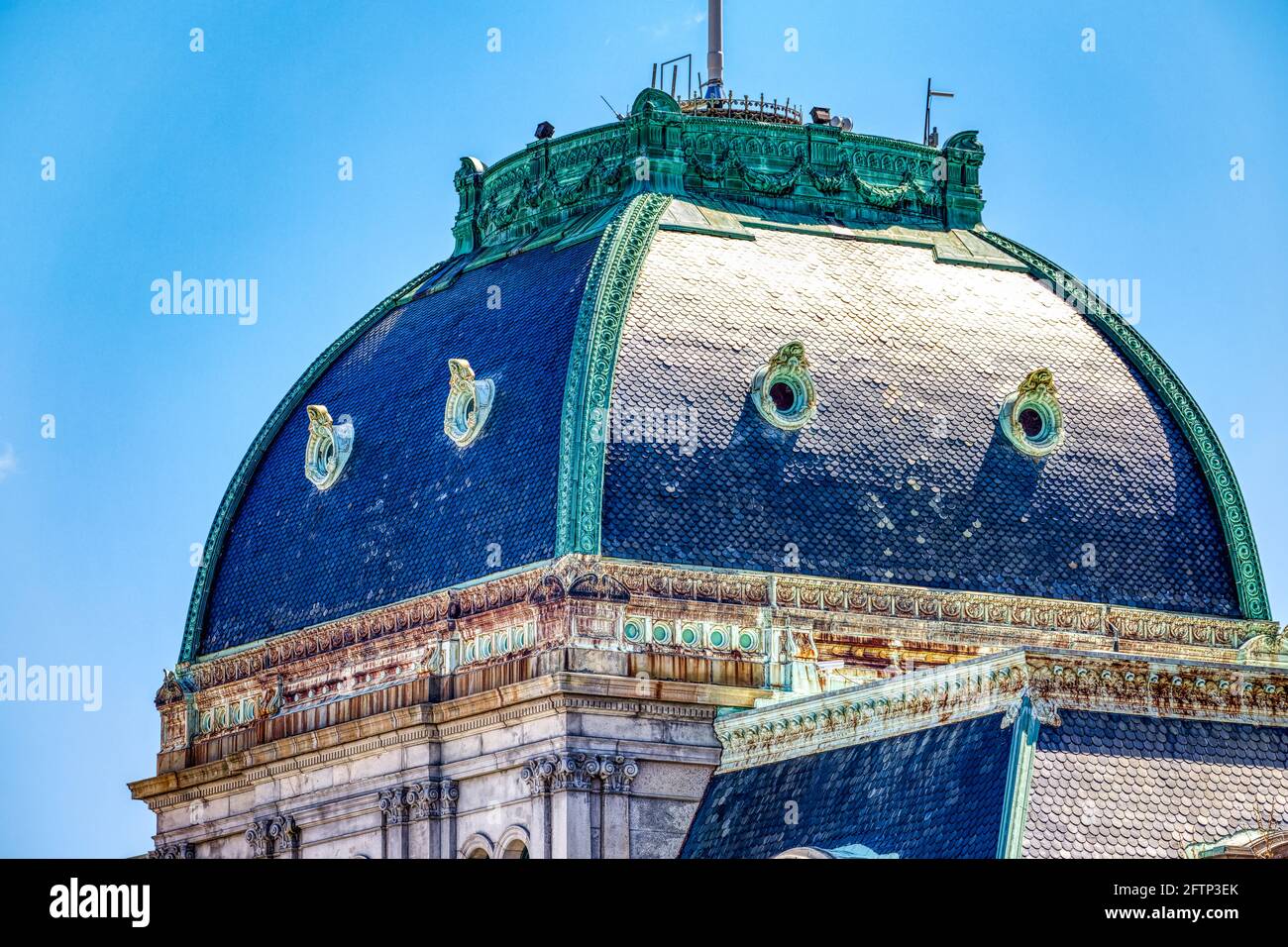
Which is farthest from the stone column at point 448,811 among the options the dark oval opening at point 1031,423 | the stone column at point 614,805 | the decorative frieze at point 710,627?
the dark oval opening at point 1031,423

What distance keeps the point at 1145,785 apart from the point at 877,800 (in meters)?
5.14

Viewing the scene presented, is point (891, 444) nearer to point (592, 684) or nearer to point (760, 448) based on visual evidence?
point (760, 448)

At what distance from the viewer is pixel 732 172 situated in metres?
79.0

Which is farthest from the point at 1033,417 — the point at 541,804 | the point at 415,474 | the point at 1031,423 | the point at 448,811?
the point at 448,811

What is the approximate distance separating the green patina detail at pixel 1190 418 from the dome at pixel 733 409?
64mm

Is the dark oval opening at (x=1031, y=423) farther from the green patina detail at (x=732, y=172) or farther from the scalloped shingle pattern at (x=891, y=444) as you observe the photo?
the green patina detail at (x=732, y=172)

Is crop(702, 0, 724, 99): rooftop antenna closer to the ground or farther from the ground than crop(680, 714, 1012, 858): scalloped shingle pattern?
farther from the ground

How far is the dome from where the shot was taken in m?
72.3

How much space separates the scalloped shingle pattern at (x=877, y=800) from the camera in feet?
196

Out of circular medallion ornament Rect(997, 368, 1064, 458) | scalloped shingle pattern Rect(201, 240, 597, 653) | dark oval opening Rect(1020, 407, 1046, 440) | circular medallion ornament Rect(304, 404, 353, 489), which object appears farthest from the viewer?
circular medallion ornament Rect(304, 404, 353, 489)

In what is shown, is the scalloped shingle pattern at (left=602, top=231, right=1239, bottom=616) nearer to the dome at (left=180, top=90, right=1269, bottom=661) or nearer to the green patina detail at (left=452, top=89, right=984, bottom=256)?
the dome at (left=180, top=90, right=1269, bottom=661)

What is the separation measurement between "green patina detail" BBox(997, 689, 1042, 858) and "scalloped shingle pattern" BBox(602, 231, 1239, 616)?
12395 millimetres

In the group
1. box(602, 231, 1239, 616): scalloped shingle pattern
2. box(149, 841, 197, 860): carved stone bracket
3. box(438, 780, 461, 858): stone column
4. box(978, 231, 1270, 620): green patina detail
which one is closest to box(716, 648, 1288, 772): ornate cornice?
box(602, 231, 1239, 616): scalloped shingle pattern
